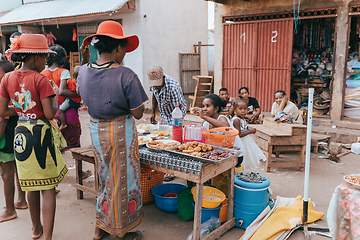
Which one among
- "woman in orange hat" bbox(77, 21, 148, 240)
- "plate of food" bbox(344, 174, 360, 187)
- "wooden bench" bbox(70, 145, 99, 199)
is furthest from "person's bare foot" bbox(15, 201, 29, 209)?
"plate of food" bbox(344, 174, 360, 187)

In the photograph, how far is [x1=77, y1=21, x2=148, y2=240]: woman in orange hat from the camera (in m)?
2.72

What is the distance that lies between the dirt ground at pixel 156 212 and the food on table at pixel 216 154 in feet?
3.23

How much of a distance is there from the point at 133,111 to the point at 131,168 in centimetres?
58

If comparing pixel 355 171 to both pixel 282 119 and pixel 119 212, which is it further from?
pixel 119 212

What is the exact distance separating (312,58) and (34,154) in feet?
31.4

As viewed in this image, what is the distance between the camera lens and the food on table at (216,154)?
2.85m

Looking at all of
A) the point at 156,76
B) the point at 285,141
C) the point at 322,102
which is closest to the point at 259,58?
the point at 322,102

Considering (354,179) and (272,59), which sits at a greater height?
(272,59)

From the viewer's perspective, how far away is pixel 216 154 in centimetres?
296

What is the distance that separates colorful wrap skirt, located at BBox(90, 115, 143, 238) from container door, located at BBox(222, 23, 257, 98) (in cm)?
628

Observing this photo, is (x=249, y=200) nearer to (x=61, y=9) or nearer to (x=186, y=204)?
(x=186, y=204)

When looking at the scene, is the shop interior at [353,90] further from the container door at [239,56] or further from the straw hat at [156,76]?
the straw hat at [156,76]

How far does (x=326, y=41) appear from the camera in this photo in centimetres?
932

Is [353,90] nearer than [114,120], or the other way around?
[114,120]
